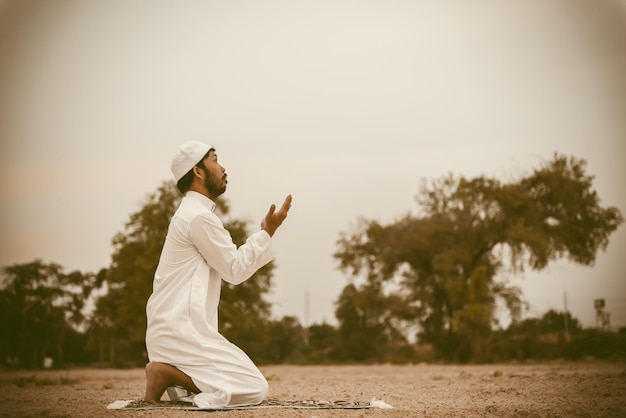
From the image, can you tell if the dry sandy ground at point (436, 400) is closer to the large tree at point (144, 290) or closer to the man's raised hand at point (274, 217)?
the man's raised hand at point (274, 217)

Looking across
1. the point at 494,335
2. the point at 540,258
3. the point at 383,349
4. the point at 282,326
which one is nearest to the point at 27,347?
the point at 282,326

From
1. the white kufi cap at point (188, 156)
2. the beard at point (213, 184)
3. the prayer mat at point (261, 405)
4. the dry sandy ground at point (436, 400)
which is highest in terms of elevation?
the white kufi cap at point (188, 156)

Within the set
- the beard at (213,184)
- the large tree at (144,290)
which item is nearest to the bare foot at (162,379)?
the beard at (213,184)

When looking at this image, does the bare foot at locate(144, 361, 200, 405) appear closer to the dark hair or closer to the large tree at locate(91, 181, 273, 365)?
the dark hair

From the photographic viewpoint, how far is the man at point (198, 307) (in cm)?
557

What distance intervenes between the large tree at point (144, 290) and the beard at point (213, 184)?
1078cm

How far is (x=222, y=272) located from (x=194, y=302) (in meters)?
0.28

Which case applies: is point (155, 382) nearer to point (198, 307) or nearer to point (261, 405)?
point (198, 307)

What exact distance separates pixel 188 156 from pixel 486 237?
49.6 feet

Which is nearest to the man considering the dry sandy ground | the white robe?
the white robe

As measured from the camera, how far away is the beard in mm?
5996

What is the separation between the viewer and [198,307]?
18.6 feet

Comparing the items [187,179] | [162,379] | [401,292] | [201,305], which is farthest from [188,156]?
[401,292]

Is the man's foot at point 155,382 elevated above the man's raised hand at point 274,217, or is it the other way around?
the man's raised hand at point 274,217
